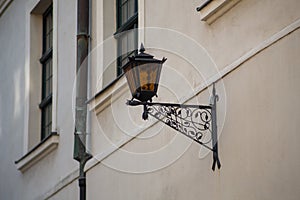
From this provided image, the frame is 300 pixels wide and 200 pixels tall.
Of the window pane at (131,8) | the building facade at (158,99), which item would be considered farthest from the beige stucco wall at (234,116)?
the window pane at (131,8)

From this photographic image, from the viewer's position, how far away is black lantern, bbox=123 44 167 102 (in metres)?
8.90

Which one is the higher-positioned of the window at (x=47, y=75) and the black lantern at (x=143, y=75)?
the window at (x=47, y=75)

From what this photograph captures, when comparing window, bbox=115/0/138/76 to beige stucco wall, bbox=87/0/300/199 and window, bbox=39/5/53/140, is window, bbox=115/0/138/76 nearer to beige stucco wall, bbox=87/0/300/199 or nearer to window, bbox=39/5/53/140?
beige stucco wall, bbox=87/0/300/199

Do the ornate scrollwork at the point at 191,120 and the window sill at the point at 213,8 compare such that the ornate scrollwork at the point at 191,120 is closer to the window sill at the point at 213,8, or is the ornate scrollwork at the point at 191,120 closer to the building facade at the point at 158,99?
the building facade at the point at 158,99

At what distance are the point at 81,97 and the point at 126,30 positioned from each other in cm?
128

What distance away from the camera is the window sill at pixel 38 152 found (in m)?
13.9

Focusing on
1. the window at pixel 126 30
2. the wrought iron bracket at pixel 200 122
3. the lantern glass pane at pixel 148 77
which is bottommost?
the wrought iron bracket at pixel 200 122

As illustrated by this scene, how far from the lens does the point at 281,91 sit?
8.51m

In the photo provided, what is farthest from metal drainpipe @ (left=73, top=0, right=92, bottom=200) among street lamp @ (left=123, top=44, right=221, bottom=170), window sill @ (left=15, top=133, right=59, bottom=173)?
window sill @ (left=15, top=133, right=59, bottom=173)

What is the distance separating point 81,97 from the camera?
11.3 m

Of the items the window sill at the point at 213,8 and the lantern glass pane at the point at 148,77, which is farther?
the window sill at the point at 213,8

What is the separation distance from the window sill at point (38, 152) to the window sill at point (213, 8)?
4.57m

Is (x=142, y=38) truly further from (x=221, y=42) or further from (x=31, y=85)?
(x=31, y=85)

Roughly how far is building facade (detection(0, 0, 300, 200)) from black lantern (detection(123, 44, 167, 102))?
2.50 ft
